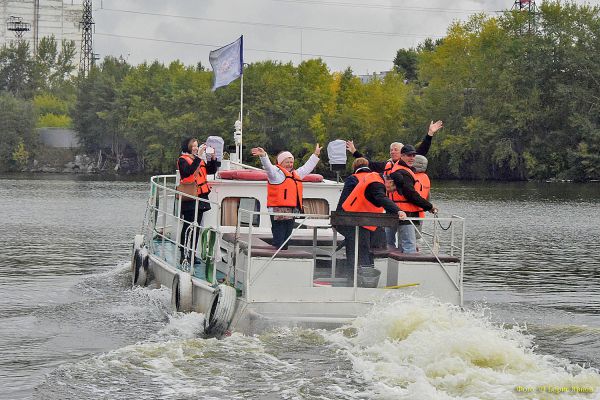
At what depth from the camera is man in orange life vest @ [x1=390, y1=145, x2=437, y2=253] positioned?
1625 cm

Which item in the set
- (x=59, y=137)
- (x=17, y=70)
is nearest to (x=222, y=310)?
(x=59, y=137)

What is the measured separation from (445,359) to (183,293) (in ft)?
18.0

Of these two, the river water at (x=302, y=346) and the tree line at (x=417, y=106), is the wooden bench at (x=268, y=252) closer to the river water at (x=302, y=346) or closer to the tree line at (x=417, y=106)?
the river water at (x=302, y=346)

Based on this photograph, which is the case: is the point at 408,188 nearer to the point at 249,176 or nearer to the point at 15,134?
the point at 249,176

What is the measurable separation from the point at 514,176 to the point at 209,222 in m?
75.5

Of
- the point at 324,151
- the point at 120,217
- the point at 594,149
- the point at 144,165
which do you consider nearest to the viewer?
the point at 120,217

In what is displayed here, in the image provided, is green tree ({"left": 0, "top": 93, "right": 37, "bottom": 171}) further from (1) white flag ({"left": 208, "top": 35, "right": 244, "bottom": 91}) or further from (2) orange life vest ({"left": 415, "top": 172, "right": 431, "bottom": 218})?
(2) orange life vest ({"left": 415, "top": 172, "right": 431, "bottom": 218})

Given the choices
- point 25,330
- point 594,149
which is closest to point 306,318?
point 25,330

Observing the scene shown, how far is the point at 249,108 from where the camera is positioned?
107m

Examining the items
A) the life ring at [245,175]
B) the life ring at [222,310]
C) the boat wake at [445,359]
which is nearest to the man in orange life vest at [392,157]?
the boat wake at [445,359]

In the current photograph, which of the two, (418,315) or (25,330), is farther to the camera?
(25,330)

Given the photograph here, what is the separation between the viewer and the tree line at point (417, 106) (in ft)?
299

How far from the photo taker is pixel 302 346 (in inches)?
592

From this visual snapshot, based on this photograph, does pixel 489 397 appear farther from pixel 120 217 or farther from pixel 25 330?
pixel 120 217
